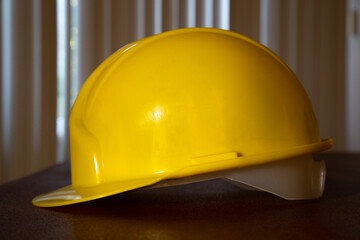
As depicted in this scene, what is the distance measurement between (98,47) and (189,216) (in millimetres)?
1731

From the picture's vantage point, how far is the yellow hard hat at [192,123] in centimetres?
76

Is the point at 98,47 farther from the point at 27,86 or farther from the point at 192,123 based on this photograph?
the point at 192,123

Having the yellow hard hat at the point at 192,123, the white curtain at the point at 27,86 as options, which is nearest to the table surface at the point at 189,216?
the yellow hard hat at the point at 192,123

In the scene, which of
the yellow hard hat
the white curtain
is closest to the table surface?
the yellow hard hat

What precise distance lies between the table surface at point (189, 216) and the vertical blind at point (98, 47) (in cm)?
117

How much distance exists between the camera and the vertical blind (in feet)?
6.89

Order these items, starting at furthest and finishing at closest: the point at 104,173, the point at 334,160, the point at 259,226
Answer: the point at 334,160
the point at 104,173
the point at 259,226

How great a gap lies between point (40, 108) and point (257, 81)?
5.25ft

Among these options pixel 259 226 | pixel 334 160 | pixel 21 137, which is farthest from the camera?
pixel 21 137

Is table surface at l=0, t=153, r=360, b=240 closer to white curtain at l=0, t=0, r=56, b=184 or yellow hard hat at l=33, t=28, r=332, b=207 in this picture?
yellow hard hat at l=33, t=28, r=332, b=207

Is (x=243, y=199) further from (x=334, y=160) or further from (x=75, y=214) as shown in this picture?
(x=334, y=160)

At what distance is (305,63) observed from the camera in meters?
2.67

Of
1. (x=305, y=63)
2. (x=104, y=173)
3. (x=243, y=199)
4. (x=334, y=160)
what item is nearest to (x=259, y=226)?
(x=243, y=199)

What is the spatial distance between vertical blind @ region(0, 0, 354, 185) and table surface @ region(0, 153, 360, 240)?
1.17m
